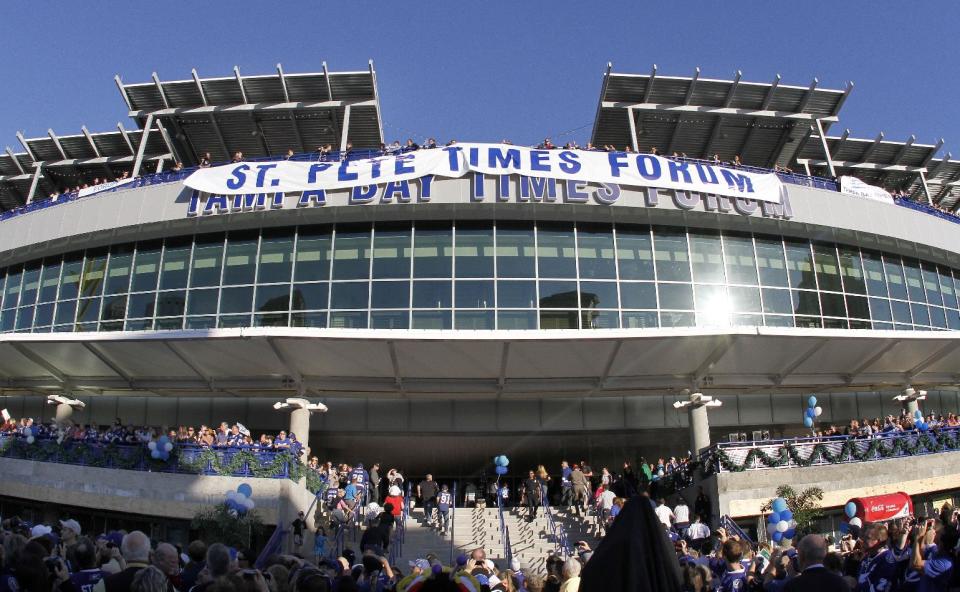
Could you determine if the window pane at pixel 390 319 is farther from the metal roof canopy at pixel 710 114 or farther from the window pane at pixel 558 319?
the metal roof canopy at pixel 710 114

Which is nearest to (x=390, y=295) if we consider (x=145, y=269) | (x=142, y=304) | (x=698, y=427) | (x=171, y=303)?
(x=171, y=303)

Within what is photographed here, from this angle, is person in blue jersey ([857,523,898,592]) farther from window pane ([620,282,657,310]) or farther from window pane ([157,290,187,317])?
window pane ([157,290,187,317])

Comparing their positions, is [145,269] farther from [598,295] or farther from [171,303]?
[598,295]

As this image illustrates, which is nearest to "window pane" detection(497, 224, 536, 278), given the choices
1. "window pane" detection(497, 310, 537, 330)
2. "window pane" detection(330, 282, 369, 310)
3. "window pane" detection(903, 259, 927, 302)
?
"window pane" detection(497, 310, 537, 330)

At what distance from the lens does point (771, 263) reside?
25094 millimetres

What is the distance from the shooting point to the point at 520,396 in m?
25.7

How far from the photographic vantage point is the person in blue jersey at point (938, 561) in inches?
265

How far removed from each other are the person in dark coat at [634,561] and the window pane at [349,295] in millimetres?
19520

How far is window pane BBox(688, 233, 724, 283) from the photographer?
79.8ft

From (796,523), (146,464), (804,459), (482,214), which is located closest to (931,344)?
(804,459)

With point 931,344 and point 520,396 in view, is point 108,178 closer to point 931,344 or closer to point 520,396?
Result: point 520,396

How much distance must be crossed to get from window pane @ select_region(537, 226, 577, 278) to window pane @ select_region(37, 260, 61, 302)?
51.5 feet

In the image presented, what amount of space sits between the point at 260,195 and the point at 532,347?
29.5 ft

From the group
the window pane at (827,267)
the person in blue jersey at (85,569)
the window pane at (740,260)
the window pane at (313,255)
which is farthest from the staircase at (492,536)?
the person in blue jersey at (85,569)
